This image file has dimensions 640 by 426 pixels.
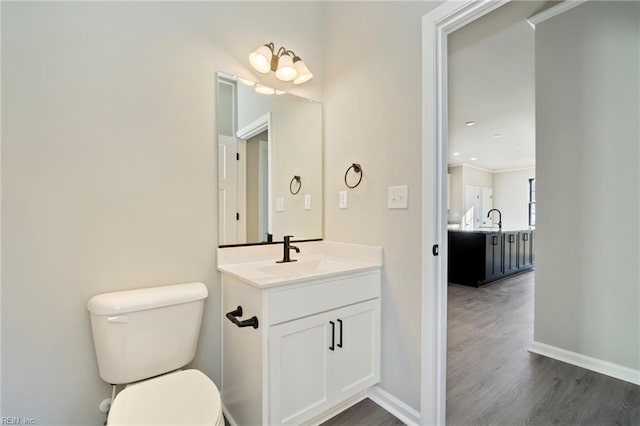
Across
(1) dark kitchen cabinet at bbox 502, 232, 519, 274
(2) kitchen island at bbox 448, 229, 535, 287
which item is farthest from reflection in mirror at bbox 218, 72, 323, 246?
(1) dark kitchen cabinet at bbox 502, 232, 519, 274

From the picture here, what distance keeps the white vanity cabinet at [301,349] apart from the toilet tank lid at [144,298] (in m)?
0.20

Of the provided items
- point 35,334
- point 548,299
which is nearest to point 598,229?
point 548,299

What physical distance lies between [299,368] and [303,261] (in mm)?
630

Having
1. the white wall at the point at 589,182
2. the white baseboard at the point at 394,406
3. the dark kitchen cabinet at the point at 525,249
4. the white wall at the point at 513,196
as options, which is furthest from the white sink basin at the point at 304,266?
the white wall at the point at 513,196

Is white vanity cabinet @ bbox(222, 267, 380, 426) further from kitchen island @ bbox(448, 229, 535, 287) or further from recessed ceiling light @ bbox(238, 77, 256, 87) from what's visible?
kitchen island @ bbox(448, 229, 535, 287)

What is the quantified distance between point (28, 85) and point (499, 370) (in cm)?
310

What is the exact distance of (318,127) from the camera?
2.07 meters

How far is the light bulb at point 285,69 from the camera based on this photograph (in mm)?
1805

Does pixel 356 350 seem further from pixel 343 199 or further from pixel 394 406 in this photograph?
pixel 343 199

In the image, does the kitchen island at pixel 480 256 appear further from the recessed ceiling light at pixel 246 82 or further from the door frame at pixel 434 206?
the recessed ceiling light at pixel 246 82

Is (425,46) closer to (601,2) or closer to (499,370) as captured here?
(601,2)

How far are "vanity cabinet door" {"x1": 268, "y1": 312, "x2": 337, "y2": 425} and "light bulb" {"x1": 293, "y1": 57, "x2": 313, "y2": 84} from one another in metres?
1.49

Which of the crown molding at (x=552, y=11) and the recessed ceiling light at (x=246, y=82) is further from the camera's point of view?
the crown molding at (x=552, y=11)

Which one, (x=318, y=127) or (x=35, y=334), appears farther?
(x=318, y=127)
